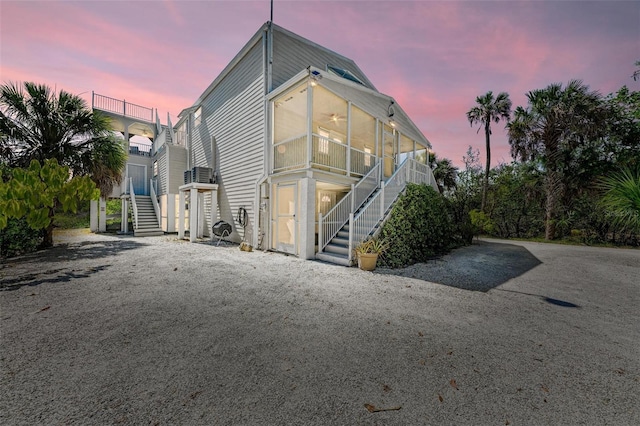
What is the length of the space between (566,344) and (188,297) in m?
5.43

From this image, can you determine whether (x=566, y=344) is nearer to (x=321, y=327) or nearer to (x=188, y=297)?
(x=321, y=327)

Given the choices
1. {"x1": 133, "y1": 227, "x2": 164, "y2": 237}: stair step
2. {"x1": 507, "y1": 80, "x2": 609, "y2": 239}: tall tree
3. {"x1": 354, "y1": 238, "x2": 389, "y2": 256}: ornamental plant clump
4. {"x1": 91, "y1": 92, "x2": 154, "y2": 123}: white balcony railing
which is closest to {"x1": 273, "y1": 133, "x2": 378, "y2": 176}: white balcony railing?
{"x1": 354, "y1": 238, "x2": 389, "y2": 256}: ornamental plant clump

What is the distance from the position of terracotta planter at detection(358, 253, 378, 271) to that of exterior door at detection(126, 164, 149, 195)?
21.2 metres

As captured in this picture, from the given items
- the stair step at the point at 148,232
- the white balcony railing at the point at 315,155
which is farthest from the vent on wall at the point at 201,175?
the white balcony railing at the point at 315,155

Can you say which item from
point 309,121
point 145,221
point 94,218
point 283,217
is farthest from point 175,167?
point 309,121

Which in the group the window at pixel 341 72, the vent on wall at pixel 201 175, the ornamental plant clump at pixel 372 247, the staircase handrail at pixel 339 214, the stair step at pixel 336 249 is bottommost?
the stair step at pixel 336 249

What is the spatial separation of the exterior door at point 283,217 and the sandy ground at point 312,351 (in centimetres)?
369

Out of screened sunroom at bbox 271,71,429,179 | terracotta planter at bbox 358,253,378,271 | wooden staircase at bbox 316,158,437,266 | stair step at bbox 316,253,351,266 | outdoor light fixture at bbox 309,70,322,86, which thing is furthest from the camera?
screened sunroom at bbox 271,71,429,179

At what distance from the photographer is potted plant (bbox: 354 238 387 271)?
21.1 feet

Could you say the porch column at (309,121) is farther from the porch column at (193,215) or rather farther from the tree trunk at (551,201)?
the tree trunk at (551,201)

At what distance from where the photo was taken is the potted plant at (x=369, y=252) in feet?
21.1

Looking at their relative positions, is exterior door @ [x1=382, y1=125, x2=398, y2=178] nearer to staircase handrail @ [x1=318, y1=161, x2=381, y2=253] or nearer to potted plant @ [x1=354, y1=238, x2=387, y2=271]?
staircase handrail @ [x1=318, y1=161, x2=381, y2=253]

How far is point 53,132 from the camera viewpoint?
28.6ft

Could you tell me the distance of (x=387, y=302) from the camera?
420 cm
